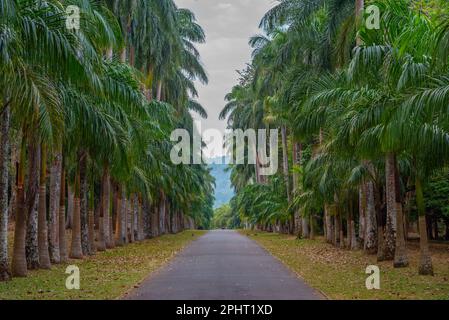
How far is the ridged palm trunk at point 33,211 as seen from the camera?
52.4 feet

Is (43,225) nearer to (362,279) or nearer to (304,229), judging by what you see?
(362,279)

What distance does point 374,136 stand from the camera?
1505 centimetres

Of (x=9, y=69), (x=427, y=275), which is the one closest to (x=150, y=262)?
(x=427, y=275)

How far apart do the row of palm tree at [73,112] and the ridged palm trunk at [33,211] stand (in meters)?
0.03

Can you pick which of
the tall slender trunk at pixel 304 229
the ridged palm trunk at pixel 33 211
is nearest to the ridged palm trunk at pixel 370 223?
the ridged palm trunk at pixel 33 211

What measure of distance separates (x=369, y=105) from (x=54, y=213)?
1092 centimetres

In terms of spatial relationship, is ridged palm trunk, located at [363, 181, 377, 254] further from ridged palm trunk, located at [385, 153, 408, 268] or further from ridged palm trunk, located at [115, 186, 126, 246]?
ridged palm trunk, located at [115, 186, 126, 246]

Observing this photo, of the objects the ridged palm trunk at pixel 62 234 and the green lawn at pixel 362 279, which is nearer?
the green lawn at pixel 362 279

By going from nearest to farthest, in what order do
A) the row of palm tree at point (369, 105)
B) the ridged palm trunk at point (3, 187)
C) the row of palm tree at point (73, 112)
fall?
the row of palm tree at point (73, 112)
the row of palm tree at point (369, 105)
the ridged palm trunk at point (3, 187)

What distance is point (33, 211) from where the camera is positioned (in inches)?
672

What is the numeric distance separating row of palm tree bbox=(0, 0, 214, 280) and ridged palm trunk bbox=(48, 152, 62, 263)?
0.11 ft

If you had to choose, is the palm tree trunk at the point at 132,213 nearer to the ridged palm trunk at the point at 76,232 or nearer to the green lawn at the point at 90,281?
the ridged palm trunk at the point at 76,232

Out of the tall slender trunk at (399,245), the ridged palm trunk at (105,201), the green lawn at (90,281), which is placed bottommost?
the green lawn at (90,281)
